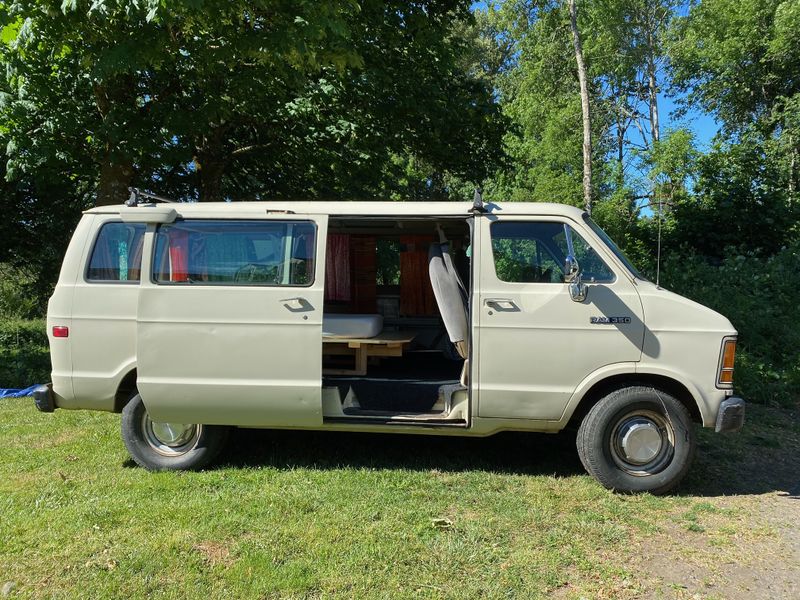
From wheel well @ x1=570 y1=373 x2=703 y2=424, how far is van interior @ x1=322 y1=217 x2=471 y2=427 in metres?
1.02

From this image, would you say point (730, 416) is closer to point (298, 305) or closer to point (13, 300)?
point (298, 305)

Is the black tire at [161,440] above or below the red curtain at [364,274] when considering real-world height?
below

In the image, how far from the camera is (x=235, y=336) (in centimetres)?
471

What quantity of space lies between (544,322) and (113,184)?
7.41 meters

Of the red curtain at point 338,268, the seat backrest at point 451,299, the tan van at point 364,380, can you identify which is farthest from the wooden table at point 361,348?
the red curtain at point 338,268

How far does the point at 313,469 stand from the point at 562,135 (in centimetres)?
2486

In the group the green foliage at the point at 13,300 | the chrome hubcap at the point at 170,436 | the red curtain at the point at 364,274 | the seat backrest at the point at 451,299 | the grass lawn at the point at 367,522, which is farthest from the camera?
the green foliage at the point at 13,300

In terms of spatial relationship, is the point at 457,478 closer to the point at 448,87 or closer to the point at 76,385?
the point at 76,385

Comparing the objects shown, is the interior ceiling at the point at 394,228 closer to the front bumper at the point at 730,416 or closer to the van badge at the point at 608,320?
the van badge at the point at 608,320

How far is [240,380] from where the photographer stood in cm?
473

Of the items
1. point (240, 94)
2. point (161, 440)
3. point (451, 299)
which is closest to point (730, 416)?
point (451, 299)

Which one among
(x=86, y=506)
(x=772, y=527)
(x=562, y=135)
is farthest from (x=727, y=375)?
(x=562, y=135)

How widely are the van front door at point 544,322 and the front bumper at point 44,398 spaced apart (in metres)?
3.62

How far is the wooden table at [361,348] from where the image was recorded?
5266 mm
